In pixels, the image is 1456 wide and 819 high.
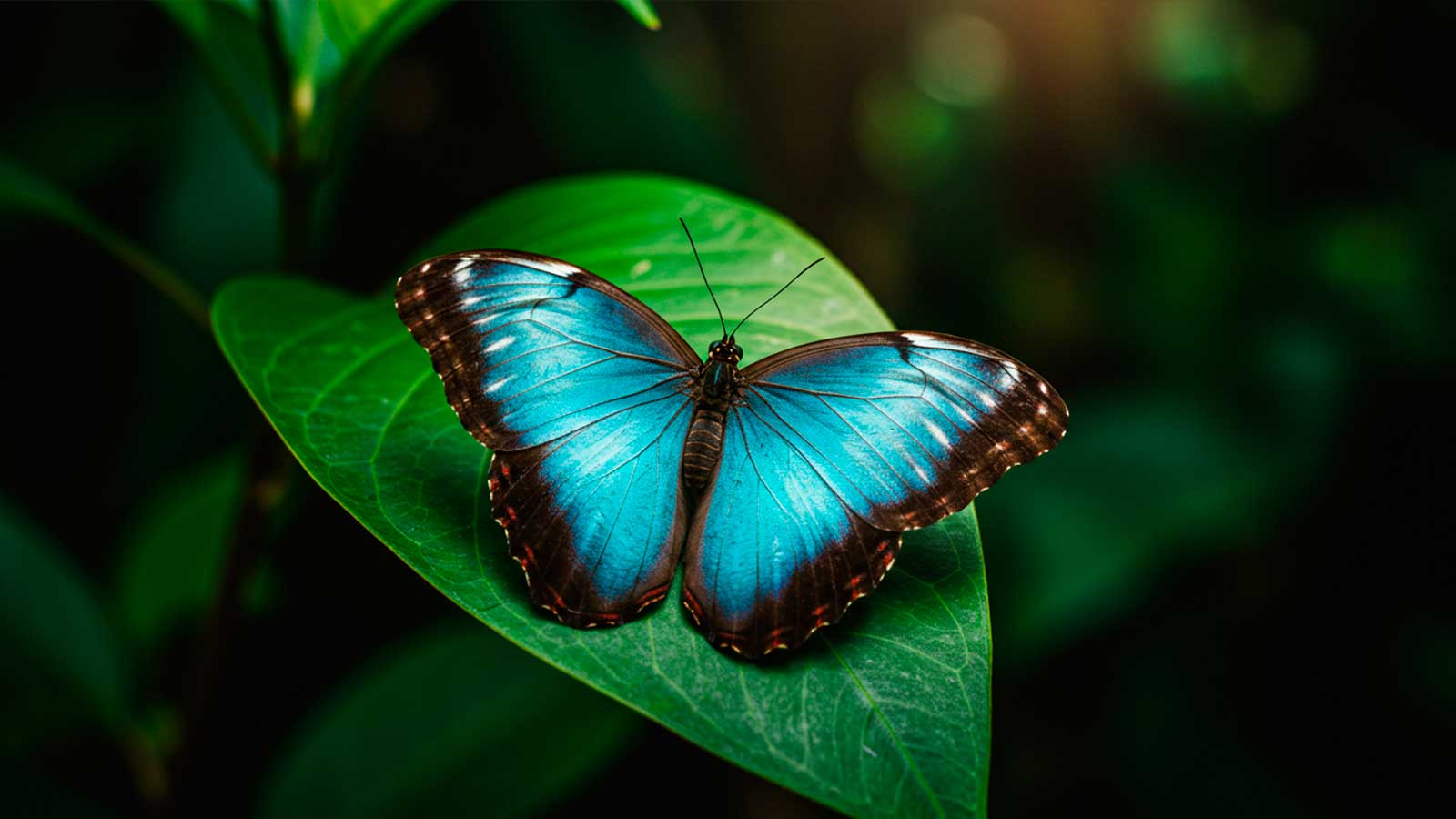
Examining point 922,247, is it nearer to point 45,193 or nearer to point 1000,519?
point 1000,519

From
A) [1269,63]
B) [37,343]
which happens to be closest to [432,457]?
[37,343]

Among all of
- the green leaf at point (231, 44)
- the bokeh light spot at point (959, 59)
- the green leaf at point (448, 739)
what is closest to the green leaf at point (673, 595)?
the green leaf at point (231, 44)

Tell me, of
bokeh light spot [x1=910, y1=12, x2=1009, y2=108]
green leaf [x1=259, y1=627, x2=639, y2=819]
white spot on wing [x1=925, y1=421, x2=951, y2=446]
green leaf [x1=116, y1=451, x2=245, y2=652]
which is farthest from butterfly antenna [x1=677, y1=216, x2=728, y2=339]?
bokeh light spot [x1=910, y1=12, x2=1009, y2=108]

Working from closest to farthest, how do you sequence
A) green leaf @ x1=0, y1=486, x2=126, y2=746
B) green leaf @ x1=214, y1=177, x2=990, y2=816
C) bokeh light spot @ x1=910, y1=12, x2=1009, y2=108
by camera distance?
green leaf @ x1=214, y1=177, x2=990, y2=816
green leaf @ x1=0, y1=486, x2=126, y2=746
bokeh light spot @ x1=910, y1=12, x2=1009, y2=108

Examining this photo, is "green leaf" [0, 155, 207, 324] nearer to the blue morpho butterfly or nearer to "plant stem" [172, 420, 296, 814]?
"plant stem" [172, 420, 296, 814]

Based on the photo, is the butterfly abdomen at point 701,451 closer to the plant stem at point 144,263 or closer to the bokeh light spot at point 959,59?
the plant stem at point 144,263

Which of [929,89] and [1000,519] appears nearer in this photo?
[1000,519]
